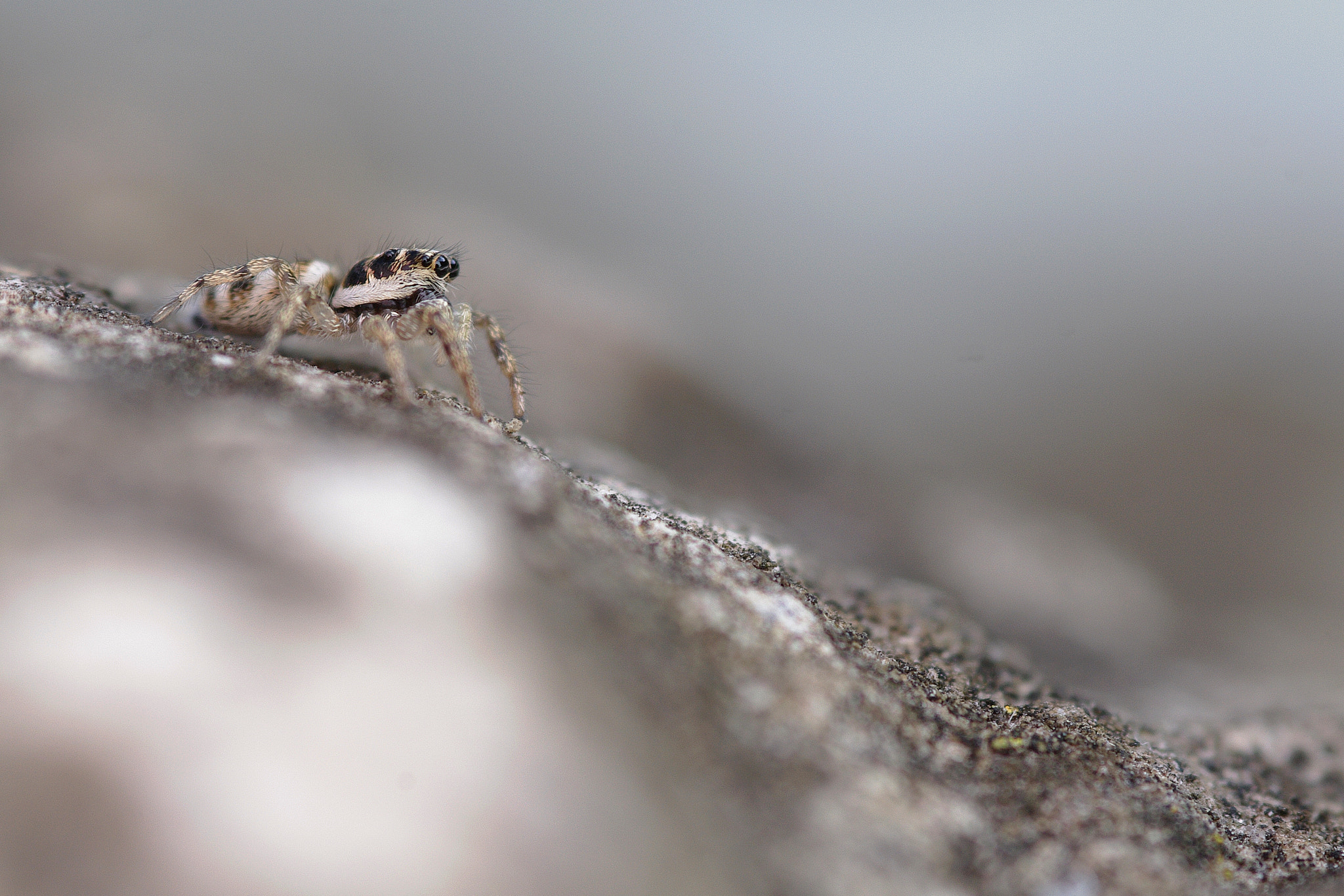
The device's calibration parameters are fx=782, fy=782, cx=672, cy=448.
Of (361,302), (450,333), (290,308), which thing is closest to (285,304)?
(290,308)

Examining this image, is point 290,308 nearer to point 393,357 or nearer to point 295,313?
point 295,313

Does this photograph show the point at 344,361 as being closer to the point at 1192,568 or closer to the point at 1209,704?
the point at 1209,704

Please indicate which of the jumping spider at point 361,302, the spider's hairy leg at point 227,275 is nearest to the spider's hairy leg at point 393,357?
the jumping spider at point 361,302

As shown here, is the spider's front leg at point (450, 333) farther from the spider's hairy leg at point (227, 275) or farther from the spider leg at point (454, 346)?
the spider's hairy leg at point (227, 275)

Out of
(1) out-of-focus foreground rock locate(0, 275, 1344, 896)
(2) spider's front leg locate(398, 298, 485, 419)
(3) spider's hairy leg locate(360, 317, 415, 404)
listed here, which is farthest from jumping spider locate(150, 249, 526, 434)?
(1) out-of-focus foreground rock locate(0, 275, 1344, 896)

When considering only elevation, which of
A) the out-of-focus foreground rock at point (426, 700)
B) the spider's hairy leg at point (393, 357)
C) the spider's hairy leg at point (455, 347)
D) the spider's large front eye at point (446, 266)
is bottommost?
the out-of-focus foreground rock at point (426, 700)

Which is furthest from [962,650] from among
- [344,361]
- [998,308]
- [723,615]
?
[998,308]
